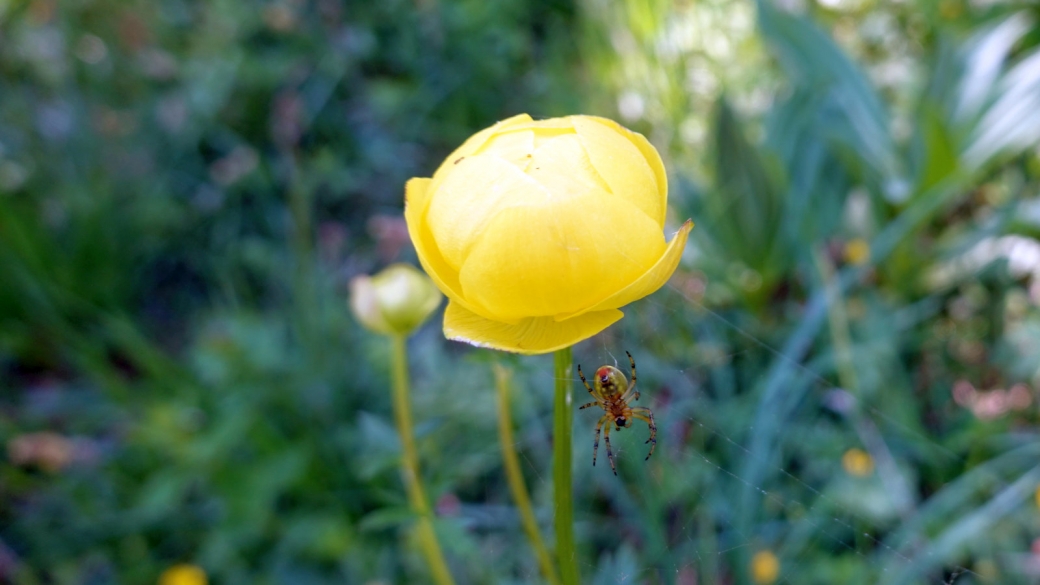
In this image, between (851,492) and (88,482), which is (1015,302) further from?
(88,482)

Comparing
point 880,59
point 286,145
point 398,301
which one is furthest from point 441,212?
point 880,59

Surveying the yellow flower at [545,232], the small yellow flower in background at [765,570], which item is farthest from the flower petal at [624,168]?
the small yellow flower in background at [765,570]

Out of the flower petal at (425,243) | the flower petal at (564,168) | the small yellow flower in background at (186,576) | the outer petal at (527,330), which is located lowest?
the small yellow flower in background at (186,576)

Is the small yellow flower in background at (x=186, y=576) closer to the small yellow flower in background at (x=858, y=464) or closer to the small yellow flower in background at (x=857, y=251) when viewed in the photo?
the small yellow flower in background at (x=858, y=464)

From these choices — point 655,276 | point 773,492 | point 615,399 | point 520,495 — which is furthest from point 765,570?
point 655,276

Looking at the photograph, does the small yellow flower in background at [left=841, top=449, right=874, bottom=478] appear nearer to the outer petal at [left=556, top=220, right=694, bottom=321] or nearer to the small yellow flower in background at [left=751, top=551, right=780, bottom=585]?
the small yellow flower in background at [left=751, top=551, right=780, bottom=585]

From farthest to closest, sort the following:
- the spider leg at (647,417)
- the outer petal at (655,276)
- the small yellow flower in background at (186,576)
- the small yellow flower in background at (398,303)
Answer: the small yellow flower in background at (186,576)
the small yellow flower in background at (398,303)
the spider leg at (647,417)
the outer petal at (655,276)

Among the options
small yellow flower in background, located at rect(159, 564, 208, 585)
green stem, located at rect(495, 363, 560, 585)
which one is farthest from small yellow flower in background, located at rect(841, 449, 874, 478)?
small yellow flower in background, located at rect(159, 564, 208, 585)

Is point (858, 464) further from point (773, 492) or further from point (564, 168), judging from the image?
point (564, 168)
